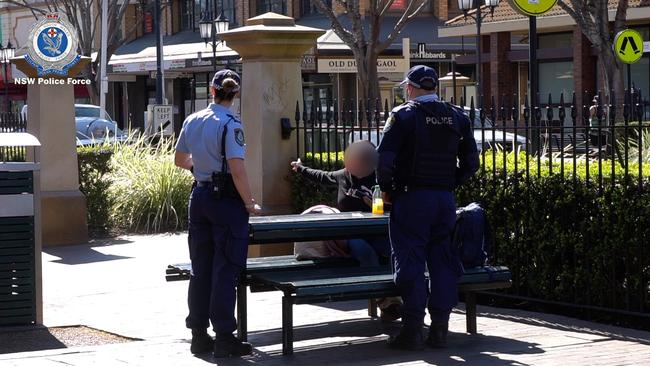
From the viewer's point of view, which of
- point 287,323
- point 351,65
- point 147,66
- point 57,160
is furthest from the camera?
point 147,66

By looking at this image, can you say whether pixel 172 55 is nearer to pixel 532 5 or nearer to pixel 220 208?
pixel 532 5

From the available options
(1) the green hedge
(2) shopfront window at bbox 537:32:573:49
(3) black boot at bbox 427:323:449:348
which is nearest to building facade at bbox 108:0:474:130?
(2) shopfront window at bbox 537:32:573:49

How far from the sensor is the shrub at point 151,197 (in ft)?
54.2

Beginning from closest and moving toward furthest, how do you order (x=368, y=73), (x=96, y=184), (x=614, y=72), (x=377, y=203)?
(x=377, y=203), (x=96, y=184), (x=614, y=72), (x=368, y=73)

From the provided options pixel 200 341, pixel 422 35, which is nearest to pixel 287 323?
pixel 200 341

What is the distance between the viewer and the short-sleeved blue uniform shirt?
750 centimetres

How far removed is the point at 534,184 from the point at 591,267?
0.79 meters

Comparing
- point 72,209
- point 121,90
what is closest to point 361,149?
point 72,209

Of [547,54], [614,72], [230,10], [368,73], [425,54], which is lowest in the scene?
[614,72]

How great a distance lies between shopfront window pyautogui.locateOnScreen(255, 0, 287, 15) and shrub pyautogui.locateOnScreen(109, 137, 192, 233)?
32864 millimetres

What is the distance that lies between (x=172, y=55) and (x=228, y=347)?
41578 millimetres

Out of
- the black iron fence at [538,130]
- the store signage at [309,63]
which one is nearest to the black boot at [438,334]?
the black iron fence at [538,130]

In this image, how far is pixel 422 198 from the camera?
7598 millimetres

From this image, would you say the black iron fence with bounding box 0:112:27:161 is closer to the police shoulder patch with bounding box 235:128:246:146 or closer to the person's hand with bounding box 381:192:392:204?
the police shoulder patch with bounding box 235:128:246:146
